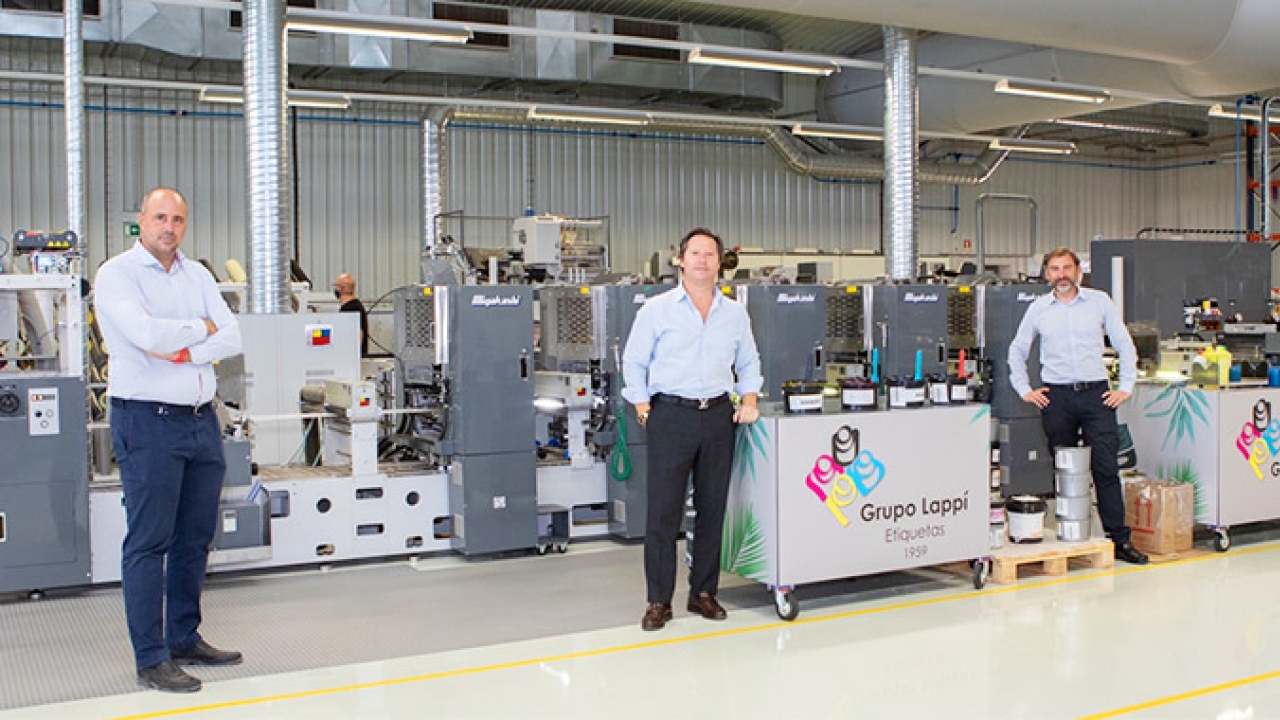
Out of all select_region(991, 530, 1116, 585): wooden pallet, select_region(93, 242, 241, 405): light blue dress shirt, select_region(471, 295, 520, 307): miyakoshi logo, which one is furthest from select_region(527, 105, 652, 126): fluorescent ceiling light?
select_region(93, 242, 241, 405): light blue dress shirt

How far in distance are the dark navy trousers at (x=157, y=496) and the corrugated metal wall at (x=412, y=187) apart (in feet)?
27.6

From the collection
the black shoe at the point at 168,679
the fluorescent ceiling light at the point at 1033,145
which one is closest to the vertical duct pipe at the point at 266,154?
the black shoe at the point at 168,679

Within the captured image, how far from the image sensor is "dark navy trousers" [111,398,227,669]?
3.98 m

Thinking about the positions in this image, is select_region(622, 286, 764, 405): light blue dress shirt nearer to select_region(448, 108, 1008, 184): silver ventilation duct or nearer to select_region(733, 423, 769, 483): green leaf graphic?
select_region(733, 423, 769, 483): green leaf graphic

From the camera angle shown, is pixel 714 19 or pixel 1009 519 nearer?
pixel 1009 519

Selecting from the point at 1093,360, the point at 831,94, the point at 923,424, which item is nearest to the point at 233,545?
the point at 923,424

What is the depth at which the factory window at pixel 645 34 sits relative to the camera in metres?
12.4

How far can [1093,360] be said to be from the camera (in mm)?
5875

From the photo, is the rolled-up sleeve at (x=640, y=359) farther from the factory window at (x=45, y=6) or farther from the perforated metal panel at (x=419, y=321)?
the factory window at (x=45, y=6)

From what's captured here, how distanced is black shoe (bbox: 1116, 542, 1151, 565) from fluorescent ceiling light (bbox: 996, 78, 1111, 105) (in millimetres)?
5452

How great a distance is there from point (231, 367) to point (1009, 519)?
3841 millimetres

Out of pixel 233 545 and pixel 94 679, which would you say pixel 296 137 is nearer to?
pixel 233 545

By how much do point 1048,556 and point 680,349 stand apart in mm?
2154

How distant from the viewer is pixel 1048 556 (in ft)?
18.4
